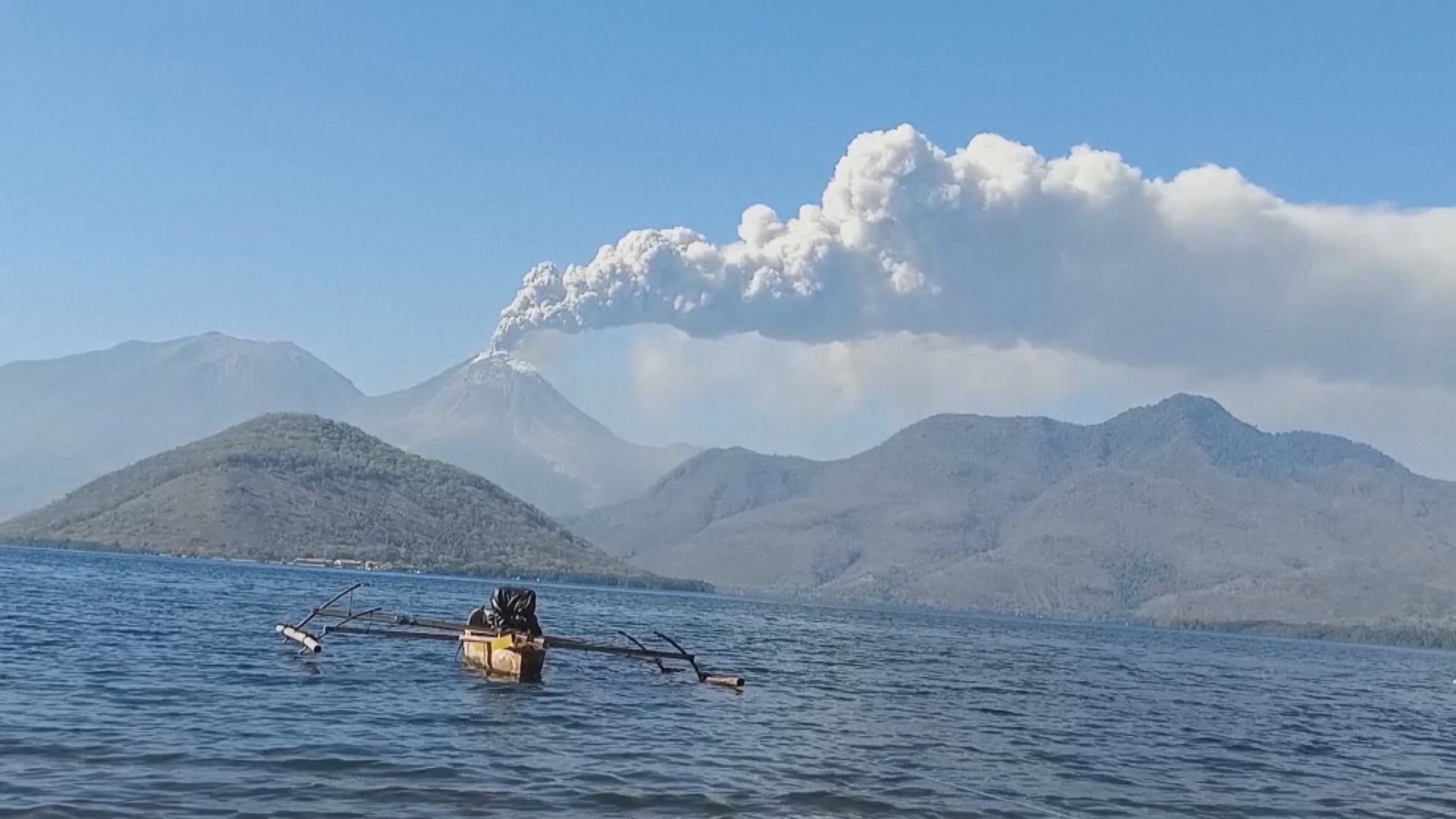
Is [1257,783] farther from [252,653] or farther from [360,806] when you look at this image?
[252,653]

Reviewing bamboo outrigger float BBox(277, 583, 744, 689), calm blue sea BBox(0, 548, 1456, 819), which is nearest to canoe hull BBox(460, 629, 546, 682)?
bamboo outrigger float BBox(277, 583, 744, 689)

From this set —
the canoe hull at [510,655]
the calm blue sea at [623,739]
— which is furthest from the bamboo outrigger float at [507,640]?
the calm blue sea at [623,739]

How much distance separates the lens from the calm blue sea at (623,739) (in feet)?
115

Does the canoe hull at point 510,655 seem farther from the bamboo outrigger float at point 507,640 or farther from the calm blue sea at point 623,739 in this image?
the calm blue sea at point 623,739

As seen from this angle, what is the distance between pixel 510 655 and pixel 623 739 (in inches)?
687

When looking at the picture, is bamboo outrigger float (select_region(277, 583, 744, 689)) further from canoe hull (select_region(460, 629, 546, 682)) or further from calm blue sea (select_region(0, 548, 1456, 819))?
calm blue sea (select_region(0, 548, 1456, 819))

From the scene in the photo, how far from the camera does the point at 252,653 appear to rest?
67625 mm

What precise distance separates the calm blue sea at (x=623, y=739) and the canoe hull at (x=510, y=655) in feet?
4.03

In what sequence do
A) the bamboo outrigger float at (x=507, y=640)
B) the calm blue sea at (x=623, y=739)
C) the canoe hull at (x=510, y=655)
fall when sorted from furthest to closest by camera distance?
the bamboo outrigger float at (x=507, y=640) < the canoe hull at (x=510, y=655) < the calm blue sea at (x=623, y=739)

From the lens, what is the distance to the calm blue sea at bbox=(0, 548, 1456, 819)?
3500 centimetres

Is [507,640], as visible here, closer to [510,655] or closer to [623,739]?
[510,655]

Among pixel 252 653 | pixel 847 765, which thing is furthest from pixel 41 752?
pixel 252 653

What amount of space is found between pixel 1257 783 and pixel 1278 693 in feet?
196

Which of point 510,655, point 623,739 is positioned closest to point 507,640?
point 510,655
